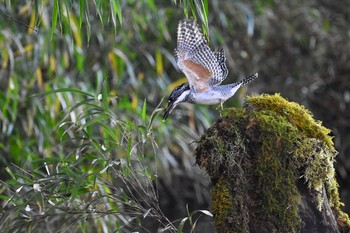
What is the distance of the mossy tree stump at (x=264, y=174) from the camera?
332cm

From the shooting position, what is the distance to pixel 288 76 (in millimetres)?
8070

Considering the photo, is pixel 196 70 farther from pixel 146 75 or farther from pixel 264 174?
pixel 146 75

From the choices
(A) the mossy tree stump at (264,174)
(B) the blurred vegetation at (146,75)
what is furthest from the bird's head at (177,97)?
(A) the mossy tree stump at (264,174)

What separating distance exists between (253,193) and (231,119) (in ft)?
1.10

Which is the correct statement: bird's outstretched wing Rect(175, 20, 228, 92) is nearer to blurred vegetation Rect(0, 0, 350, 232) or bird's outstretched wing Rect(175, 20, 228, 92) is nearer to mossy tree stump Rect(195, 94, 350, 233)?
blurred vegetation Rect(0, 0, 350, 232)

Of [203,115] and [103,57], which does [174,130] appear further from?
[103,57]

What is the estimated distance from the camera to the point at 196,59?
13.0 ft

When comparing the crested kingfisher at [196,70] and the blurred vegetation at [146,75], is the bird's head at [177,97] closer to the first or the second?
the crested kingfisher at [196,70]

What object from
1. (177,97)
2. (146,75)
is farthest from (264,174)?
(146,75)

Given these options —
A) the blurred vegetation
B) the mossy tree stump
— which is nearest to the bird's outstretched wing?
the blurred vegetation

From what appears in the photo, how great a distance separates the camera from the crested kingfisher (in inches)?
156

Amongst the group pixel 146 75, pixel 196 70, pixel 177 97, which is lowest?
pixel 146 75

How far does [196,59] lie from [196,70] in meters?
0.06

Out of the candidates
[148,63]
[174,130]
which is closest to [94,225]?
[174,130]
